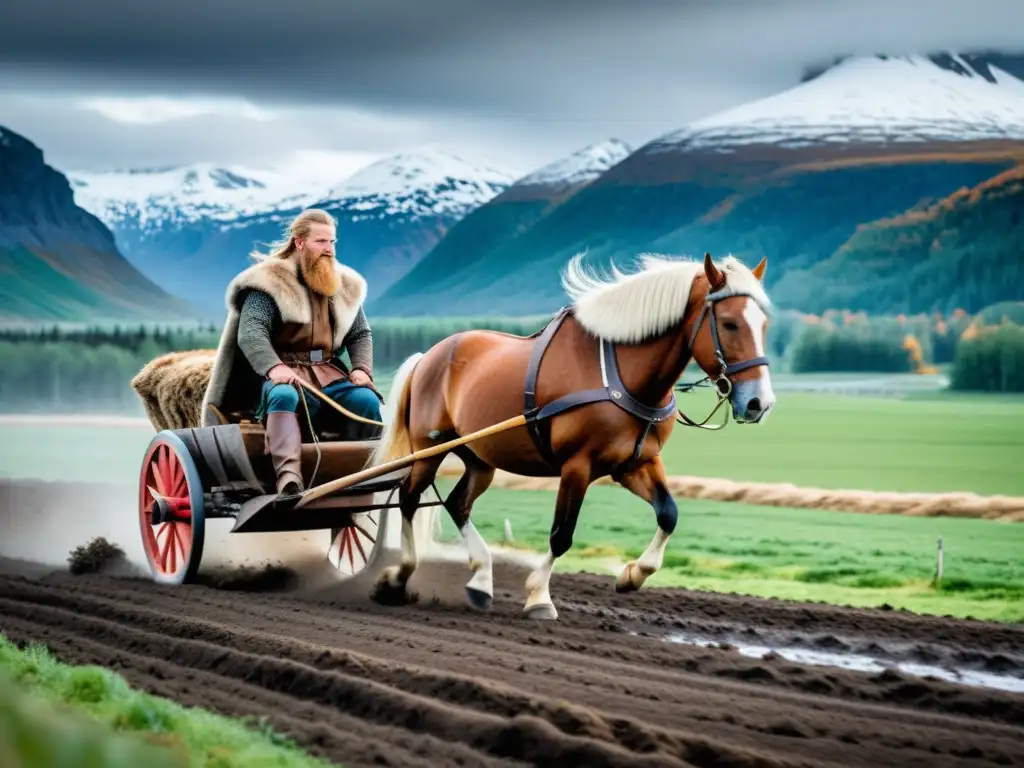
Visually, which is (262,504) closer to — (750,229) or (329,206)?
(329,206)

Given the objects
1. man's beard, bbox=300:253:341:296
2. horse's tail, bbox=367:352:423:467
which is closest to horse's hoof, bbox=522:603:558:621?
horse's tail, bbox=367:352:423:467

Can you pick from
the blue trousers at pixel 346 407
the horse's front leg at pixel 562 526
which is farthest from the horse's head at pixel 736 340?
the blue trousers at pixel 346 407

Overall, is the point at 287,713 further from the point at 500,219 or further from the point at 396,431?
the point at 500,219

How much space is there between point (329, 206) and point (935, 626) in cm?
2448

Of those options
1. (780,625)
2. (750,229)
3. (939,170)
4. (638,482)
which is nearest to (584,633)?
(638,482)

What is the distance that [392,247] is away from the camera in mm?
36969

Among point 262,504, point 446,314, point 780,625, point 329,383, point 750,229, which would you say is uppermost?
point 750,229

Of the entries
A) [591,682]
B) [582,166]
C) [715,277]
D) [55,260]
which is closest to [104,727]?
[591,682]

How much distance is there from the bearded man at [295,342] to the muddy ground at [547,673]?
3.78 feet

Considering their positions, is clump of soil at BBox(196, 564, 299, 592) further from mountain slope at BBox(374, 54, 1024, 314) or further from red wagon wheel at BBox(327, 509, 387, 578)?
mountain slope at BBox(374, 54, 1024, 314)

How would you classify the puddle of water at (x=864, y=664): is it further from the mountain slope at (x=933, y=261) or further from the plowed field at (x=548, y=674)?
the mountain slope at (x=933, y=261)

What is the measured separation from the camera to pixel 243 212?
113 ft

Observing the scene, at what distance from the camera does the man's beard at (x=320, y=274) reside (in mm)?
7773

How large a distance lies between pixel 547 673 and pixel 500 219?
46.6 m
